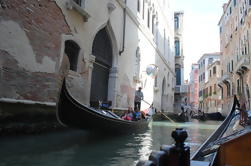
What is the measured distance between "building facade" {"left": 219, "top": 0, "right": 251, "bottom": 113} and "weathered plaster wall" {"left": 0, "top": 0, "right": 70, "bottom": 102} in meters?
8.90

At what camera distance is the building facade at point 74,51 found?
350cm

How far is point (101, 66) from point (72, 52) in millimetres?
1462

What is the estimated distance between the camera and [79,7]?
4770 millimetres

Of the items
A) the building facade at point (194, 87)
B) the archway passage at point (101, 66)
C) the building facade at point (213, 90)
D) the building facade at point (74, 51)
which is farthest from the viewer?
the building facade at point (194, 87)

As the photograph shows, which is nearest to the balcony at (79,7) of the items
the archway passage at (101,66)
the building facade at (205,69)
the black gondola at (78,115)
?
the archway passage at (101,66)

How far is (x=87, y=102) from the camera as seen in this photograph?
5207mm

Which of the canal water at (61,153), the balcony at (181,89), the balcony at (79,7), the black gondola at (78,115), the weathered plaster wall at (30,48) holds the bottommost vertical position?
the canal water at (61,153)

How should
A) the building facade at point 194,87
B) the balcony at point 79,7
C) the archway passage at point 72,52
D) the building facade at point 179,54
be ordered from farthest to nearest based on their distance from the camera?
the building facade at point 194,87
the building facade at point 179,54
the archway passage at point 72,52
the balcony at point 79,7

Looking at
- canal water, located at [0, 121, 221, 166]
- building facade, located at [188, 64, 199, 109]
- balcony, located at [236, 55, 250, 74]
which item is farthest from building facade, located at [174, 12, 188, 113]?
building facade, located at [188, 64, 199, 109]

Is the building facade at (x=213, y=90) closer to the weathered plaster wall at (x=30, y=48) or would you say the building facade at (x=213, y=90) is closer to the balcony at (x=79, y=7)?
the balcony at (x=79, y=7)

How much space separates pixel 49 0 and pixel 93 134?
7.42 ft

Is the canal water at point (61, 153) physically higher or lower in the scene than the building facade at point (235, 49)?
lower

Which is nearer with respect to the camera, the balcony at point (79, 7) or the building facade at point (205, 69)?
the balcony at point (79, 7)

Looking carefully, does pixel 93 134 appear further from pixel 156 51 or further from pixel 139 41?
pixel 156 51
